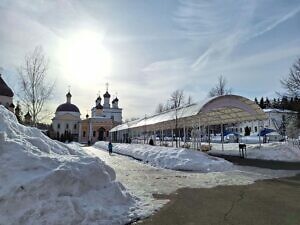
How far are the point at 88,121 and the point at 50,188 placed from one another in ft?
269

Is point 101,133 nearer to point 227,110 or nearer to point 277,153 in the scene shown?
point 227,110

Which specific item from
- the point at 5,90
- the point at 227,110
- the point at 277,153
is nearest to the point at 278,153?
the point at 277,153

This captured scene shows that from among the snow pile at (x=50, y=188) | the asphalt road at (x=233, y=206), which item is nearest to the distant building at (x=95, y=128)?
the asphalt road at (x=233, y=206)

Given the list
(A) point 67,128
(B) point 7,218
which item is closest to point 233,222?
(B) point 7,218

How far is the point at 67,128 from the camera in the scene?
9138 cm

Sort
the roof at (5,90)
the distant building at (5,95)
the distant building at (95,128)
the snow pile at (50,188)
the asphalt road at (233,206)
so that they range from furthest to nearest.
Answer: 1. the distant building at (95,128)
2. the roof at (5,90)
3. the distant building at (5,95)
4. the asphalt road at (233,206)
5. the snow pile at (50,188)

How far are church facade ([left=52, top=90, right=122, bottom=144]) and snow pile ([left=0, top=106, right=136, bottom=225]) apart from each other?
75554mm

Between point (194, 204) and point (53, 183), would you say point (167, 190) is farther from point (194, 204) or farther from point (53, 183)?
point (53, 183)

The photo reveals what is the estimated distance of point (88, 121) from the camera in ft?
284

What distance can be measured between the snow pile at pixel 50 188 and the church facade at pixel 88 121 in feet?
248

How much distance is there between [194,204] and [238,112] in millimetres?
20456

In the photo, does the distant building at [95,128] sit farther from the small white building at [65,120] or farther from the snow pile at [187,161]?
the snow pile at [187,161]

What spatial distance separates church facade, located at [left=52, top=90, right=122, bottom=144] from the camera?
85625 millimetres

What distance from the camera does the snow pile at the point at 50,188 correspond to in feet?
18.0
